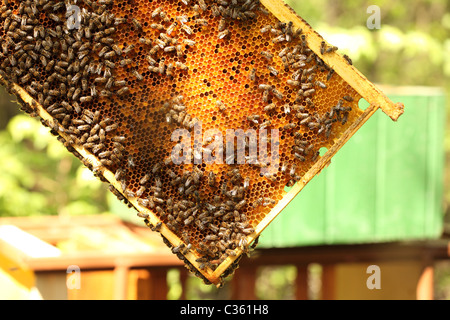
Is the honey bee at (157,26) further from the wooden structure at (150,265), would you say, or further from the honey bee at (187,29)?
the wooden structure at (150,265)

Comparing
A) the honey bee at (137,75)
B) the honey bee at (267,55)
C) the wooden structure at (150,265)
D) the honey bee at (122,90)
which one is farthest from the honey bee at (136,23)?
the wooden structure at (150,265)

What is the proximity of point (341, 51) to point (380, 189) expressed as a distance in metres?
2.68

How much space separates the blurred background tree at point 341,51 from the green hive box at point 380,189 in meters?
1.95

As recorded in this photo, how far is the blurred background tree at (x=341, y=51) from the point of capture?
7574 millimetres

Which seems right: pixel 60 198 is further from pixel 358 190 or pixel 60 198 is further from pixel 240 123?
pixel 240 123

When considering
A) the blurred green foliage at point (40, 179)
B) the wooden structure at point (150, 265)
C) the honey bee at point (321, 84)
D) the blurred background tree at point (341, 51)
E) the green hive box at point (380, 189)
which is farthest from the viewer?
the blurred green foliage at point (40, 179)

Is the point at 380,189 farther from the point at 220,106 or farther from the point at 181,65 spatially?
the point at 181,65

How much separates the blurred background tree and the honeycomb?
300 centimetres

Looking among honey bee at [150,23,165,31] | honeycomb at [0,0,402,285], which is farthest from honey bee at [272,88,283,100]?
honey bee at [150,23,165,31]

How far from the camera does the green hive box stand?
17.9 feet

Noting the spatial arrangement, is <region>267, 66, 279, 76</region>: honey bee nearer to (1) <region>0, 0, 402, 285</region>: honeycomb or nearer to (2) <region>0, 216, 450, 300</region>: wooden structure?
(1) <region>0, 0, 402, 285</region>: honeycomb

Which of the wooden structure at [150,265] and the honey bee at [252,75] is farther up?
the honey bee at [252,75]

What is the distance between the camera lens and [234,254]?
2.64m

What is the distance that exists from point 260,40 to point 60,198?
8985mm
